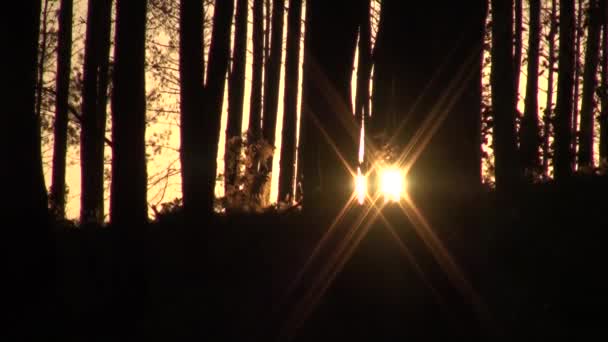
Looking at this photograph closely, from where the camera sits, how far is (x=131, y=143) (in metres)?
8.08

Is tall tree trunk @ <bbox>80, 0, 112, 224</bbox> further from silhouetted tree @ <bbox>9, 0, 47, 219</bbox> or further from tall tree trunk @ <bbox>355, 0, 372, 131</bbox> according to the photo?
silhouetted tree @ <bbox>9, 0, 47, 219</bbox>

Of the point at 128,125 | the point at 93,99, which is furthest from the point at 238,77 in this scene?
the point at 128,125

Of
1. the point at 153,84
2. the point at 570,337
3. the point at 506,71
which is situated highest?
the point at 153,84

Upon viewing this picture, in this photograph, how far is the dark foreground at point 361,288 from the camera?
7.07 meters

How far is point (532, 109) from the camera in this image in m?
20.5

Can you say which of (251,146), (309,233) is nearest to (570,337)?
(309,233)

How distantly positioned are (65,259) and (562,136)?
31.2 ft

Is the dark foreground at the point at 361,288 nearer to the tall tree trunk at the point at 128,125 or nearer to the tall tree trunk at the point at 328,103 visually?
the tall tree trunk at the point at 128,125

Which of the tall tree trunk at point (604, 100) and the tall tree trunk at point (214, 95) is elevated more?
the tall tree trunk at point (604, 100)

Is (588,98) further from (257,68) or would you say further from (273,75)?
(257,68)

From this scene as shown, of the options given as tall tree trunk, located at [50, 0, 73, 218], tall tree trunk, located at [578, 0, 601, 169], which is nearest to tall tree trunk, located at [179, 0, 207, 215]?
tall tree trunk, located at [50, 0, 73, 218]

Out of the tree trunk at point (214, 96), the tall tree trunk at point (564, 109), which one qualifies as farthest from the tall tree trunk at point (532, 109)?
the tree trunk at point (214, 96)

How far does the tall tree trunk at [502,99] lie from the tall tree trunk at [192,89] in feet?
22.4

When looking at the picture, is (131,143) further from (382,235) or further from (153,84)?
(153,84)
